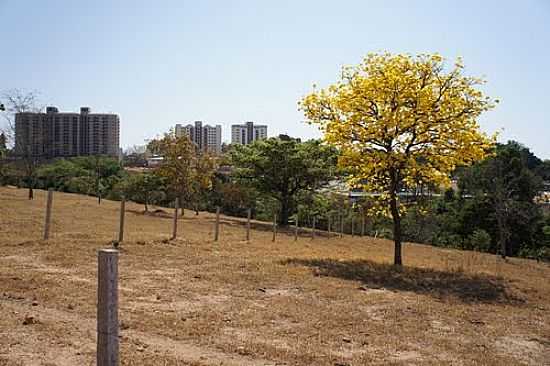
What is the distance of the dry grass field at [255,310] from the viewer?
680cm

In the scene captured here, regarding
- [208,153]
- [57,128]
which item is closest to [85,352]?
[208,153]

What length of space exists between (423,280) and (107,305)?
38.7ft

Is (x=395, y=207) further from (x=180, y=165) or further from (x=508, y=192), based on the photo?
(x=180, y=165)

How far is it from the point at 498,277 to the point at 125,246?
10.9 metres

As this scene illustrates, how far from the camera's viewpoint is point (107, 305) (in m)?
4.15

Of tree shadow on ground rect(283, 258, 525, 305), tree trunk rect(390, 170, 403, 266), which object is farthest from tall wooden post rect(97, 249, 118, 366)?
tree trunk rect(390, 170, 403, 266)

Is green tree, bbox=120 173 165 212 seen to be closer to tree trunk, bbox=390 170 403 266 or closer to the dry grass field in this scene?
the dry grass field

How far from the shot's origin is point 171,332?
24.3 feet

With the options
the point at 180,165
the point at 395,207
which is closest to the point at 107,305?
the point at 395,207

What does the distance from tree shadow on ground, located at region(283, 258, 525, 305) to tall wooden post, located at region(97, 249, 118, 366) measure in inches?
357

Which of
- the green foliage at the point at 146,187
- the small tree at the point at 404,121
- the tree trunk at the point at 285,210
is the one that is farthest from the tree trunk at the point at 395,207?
the green foliage at the point at 146,187

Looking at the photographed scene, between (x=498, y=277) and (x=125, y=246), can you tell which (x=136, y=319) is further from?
(x=498, y=277)

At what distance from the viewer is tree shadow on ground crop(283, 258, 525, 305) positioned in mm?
13180

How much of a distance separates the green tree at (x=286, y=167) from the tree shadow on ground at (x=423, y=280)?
58.8ft
